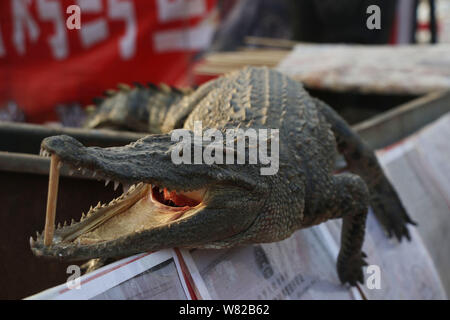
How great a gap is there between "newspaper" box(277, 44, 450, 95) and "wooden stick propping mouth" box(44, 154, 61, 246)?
9.57 feet

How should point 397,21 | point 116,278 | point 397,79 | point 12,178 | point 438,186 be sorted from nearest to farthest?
point 116,278, point 12,178, point 438,186, point 397,79, point 397,21

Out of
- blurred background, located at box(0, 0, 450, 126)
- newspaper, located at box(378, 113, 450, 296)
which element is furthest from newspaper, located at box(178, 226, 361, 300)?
blurred background, located at box(0, 0, 450, 126)

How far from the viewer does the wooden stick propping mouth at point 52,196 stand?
1123 millimetres

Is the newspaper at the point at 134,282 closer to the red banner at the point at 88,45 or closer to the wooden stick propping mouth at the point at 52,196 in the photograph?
the wooden stick propping mouth at the point at 52,196

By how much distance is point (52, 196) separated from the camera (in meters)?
1.15

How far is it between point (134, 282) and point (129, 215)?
20 cm

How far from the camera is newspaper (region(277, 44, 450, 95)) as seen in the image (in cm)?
366

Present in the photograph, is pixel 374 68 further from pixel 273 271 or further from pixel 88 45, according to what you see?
pixel 273 271

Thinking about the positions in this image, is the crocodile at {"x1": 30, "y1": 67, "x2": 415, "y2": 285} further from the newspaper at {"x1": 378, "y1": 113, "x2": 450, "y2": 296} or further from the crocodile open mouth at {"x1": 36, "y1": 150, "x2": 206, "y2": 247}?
the newspaper at {"x1": 378, "y1": 113, "x2": 450, "y2": 296}

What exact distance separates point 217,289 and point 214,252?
139 millimetres

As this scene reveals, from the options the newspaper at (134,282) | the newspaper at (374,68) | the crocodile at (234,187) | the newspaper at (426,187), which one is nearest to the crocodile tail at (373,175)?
the crocodile at (234,187)
